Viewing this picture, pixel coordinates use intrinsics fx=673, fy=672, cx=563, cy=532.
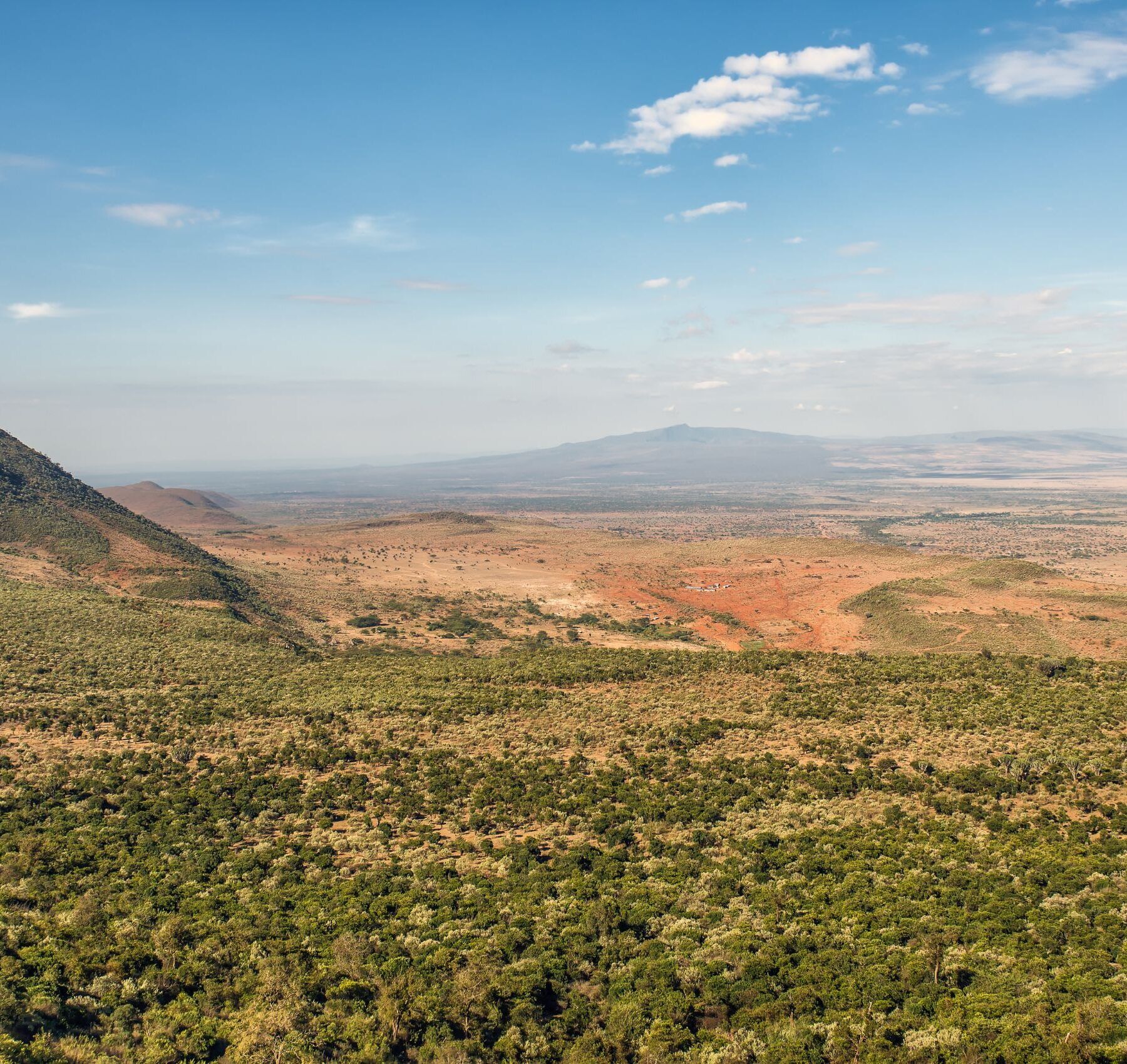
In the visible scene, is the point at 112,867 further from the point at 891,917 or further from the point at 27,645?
the point at 27,645

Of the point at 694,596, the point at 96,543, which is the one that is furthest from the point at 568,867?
the point at 96,543

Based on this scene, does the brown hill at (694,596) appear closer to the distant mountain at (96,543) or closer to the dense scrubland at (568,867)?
the distant mountain at (96,543)

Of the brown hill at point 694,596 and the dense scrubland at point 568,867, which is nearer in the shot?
the dense scrubland at point 568,867

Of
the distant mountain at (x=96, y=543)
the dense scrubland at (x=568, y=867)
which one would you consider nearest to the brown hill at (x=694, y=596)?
the distant mountain at (x=96, y=543)

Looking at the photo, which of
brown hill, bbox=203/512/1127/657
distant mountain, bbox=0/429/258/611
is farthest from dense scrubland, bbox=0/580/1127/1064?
distant mountain, bbox=0/429/258/611

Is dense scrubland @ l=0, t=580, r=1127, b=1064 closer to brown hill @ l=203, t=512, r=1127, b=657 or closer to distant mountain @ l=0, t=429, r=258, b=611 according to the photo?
brown hill @ l=203, t=512, r=1127, b=657

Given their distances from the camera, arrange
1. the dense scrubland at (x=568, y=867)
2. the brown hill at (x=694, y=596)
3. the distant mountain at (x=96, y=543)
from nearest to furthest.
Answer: the dense scrubland at (x=568, y=867) → the brown hill at (x=694, y=596) → the distant mountain at (x=96, y=543)

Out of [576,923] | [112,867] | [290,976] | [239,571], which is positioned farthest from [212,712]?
[239,571]
